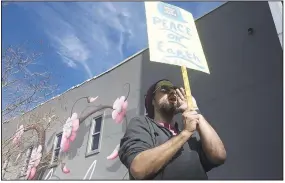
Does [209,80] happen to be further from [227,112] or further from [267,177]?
[267,177]

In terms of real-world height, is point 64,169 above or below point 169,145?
above

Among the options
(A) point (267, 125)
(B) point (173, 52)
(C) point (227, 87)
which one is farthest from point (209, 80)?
(B) point (173, 52)

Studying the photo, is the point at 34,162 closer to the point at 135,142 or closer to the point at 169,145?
the point at 135,142

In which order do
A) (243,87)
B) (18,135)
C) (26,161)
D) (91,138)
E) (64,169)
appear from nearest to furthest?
(243,87)
(91,138)
(64,169)
(18,135)
(26,161)

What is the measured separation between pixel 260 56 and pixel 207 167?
4528 millimetres

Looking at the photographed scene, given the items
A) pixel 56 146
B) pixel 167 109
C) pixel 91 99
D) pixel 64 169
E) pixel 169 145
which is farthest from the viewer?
pixel 56 146

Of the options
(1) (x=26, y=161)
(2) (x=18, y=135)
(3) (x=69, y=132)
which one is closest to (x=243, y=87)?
(3) (x=69, y=132)

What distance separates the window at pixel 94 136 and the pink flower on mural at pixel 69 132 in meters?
0.73

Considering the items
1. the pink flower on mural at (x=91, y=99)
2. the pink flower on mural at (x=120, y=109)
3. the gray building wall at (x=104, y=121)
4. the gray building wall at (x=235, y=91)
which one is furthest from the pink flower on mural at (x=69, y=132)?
the pink flower on mural at (x=120, y=109)

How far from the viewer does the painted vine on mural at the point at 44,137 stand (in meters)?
8.58

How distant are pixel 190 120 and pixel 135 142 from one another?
1.32ft

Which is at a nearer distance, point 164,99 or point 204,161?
point 204,161

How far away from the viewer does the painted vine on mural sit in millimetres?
8578

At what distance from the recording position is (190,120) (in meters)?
2.11
